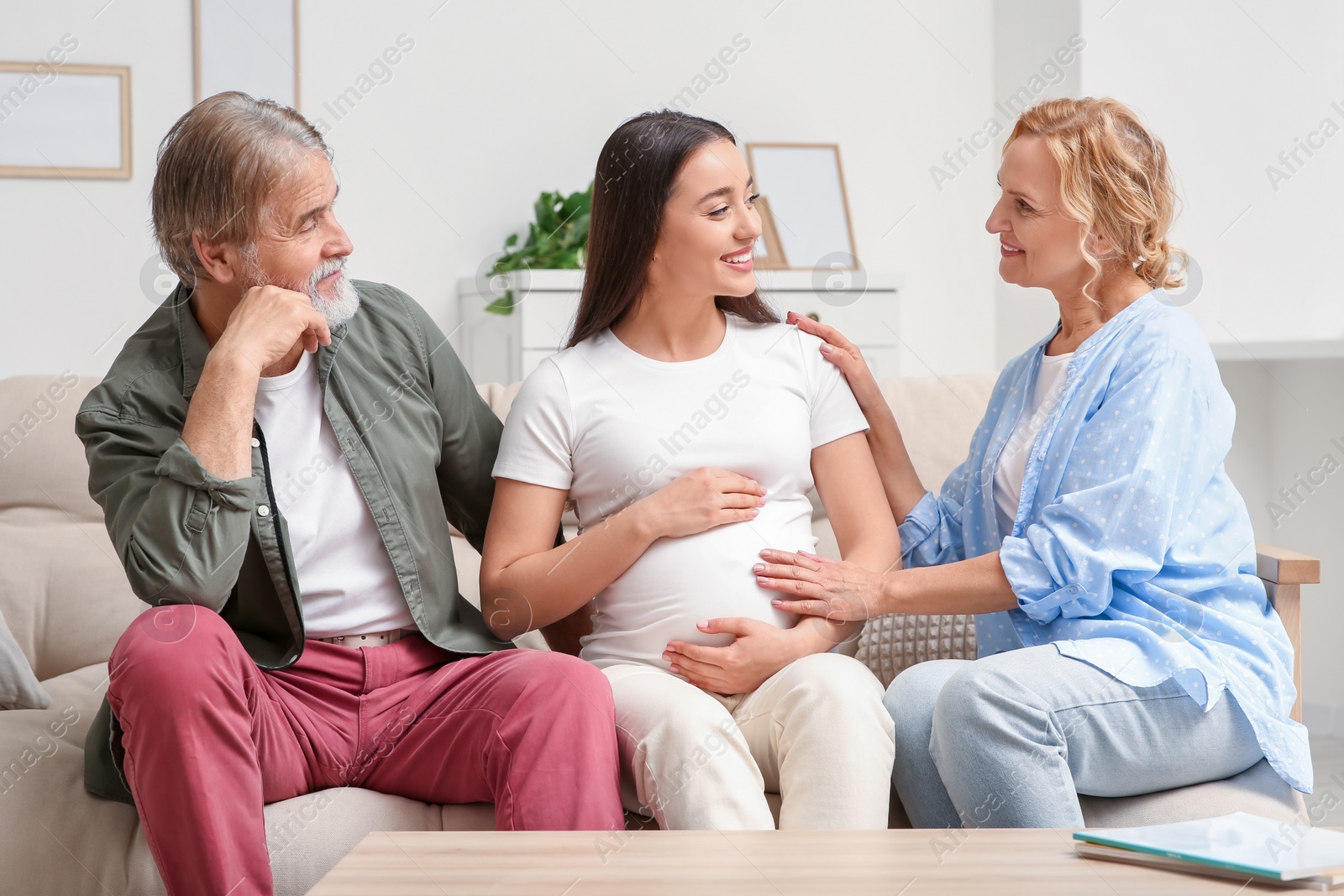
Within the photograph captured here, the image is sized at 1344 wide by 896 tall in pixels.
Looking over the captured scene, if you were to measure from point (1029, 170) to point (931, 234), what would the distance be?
107 inches

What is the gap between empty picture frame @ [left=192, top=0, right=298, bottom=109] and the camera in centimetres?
352

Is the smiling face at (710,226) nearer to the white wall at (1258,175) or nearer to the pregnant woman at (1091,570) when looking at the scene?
the pregnant woman at (1091,570)

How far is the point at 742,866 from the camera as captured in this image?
99 cm

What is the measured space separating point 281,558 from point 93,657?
2.36 ft

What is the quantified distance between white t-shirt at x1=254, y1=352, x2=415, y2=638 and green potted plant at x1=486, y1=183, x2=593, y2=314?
203cm

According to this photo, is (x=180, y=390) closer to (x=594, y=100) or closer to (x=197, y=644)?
(x=197, y=644)

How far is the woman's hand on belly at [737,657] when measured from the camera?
1.51 metres

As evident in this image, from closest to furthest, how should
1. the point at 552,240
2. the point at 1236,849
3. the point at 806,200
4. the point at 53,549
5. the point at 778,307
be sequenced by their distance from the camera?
the point at 1236,849 < the point at 53,549 < the point at 778,307 < the point at 552,240 < the point at 806,200

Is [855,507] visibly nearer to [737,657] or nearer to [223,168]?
[737,657]

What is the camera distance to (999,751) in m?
1.34

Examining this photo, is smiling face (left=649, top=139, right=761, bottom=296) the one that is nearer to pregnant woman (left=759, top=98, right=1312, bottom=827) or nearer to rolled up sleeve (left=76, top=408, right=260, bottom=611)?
pregnant woman (left=759, top=98, right=1312, bottom=827)

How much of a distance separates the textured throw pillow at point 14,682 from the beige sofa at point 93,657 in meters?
0.03

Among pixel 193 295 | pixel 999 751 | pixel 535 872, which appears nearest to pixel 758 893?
pixel 535 872

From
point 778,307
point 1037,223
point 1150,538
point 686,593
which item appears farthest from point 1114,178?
point 778,307
